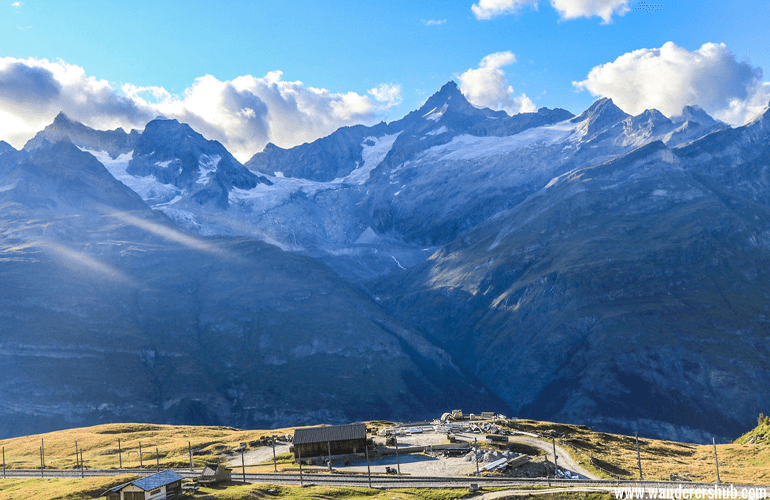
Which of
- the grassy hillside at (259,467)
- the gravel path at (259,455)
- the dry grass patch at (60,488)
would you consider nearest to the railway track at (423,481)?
the grassy hillside at (259,467)

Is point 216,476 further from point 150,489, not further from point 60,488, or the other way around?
point 60,488

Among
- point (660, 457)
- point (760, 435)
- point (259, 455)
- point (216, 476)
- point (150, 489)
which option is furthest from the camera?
point (259, 455)

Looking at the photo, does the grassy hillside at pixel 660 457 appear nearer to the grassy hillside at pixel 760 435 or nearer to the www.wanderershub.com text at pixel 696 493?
the grassy hillside at pixel 760 435

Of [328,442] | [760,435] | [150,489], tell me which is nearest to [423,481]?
[328,442]

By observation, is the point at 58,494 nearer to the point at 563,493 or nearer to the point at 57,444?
the point at 563,493

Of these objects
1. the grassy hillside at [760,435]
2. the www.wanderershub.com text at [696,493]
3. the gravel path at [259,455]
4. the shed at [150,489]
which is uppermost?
the gravel path at [259,455]

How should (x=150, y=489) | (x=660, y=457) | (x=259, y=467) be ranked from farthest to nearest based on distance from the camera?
(x=660, y=457), (x=259, y=467), (x=150, y=489)

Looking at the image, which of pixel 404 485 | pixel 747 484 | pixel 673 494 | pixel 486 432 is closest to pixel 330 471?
pixel 404 485

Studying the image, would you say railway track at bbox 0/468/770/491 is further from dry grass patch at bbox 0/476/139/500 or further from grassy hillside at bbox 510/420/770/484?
dry grass patch at bbox 0/476/139/500
